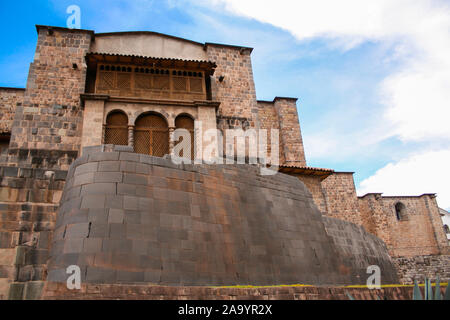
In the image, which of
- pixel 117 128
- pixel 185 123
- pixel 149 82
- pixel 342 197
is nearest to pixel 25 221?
pixel 117 128

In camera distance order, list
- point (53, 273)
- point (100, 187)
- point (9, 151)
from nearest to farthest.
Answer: point (53, 273) → point (100, 187) → point (9, 151)

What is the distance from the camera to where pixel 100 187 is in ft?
24.9

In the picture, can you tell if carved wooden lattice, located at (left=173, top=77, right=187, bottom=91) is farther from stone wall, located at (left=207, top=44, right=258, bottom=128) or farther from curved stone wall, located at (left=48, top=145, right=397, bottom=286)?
curved stone wall, located at (left=48, top=145, right=397, bottom=286)

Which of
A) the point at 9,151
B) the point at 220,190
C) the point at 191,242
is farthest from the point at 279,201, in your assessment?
the point at 9,151

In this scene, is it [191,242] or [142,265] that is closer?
[142,265]

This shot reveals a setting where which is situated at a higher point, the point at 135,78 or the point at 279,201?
the point at 135,78

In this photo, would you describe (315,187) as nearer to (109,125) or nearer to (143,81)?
(143,81)

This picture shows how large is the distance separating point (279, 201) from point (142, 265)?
5502mm

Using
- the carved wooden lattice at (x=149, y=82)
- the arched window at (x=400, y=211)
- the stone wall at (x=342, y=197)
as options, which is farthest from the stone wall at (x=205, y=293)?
the arched window at (x=400, y=211)

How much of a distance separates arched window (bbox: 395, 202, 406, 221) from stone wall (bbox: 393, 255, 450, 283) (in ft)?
33.2

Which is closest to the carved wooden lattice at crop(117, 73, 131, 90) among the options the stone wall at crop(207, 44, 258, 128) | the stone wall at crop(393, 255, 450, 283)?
the stone wall at crop(207, 44, 258, 128)

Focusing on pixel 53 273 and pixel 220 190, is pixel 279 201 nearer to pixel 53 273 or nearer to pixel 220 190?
pixel 220 190

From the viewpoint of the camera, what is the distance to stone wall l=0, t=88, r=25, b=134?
19766mm
